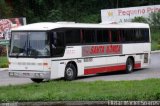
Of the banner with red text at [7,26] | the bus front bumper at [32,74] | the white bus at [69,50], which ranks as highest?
the banner with red text at [7,26]

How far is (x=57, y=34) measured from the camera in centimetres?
2397

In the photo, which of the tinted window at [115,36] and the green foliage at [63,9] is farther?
the green foliage at [63,9]

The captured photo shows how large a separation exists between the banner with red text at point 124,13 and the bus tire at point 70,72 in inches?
1198

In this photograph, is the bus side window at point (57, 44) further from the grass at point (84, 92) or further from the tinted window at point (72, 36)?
the grass at point (84, 92)

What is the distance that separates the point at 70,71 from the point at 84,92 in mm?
9022

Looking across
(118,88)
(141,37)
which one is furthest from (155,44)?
(118,88)

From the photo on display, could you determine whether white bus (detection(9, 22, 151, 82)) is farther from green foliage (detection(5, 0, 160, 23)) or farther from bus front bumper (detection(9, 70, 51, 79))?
green foliage (detection(5, 0, 160, 23))

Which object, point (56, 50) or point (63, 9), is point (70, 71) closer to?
point (56, 50)

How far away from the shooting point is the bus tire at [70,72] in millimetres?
24266

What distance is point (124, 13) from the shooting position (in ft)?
186

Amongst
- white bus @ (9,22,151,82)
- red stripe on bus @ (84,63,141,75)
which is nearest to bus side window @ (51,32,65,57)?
white bus @ (9,22,151,82)

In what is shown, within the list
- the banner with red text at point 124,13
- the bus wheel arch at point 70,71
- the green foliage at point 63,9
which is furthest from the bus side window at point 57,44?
the green foliage at point 63,9

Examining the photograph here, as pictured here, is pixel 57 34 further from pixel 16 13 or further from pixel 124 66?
pixel 16 13

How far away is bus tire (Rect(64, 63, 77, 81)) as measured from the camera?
2427cm
